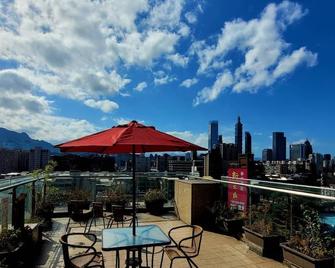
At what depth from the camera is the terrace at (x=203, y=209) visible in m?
5.07

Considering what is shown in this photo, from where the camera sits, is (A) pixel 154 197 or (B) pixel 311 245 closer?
(B) pixel 311 245

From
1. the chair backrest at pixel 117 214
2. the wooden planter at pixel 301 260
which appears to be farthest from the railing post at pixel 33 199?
the wooden planter at pixel 301 260

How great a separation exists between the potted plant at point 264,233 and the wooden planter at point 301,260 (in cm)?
56

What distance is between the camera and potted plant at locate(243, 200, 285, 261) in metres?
5.33

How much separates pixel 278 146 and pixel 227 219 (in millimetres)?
158693

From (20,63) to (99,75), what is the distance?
2.31m

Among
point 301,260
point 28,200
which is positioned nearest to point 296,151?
point 28,200

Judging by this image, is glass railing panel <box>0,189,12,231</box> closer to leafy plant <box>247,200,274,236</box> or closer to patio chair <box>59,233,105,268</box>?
patio chair <box>59,233,105,268</box>

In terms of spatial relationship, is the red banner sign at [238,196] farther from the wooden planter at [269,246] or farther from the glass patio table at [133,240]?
the glass patio table at [133,240]

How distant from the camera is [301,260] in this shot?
4.34 m

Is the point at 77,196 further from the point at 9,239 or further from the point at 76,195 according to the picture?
the point at 9,239

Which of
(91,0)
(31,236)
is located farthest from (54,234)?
(91,0)

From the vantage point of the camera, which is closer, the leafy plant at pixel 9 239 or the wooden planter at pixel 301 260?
the wooden planter at pixel 301 260

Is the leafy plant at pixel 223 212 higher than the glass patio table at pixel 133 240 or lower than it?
lower
